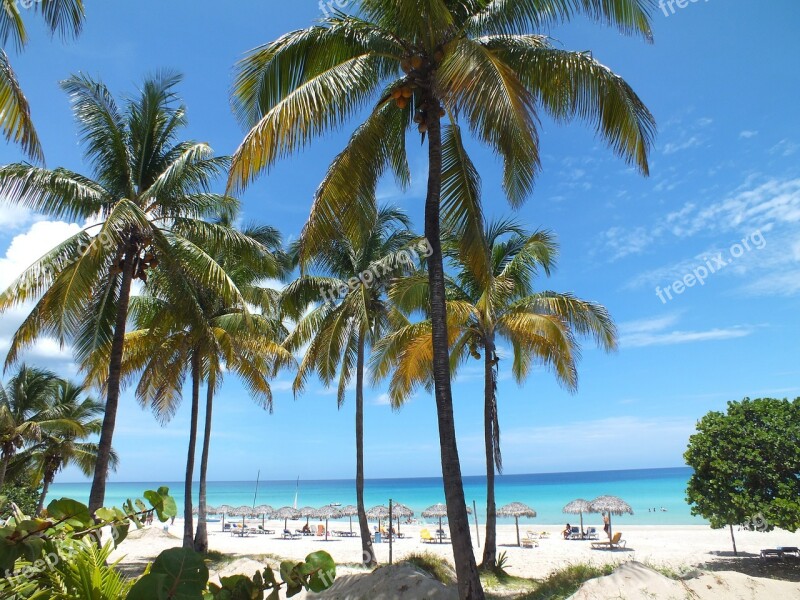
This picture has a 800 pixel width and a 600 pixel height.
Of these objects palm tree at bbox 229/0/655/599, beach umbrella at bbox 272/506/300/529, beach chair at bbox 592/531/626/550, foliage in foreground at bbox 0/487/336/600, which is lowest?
beach chair at bbox 592/531/626/550

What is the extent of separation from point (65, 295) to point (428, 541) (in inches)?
935

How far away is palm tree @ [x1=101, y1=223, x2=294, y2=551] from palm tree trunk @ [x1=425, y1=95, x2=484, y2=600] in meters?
7.27

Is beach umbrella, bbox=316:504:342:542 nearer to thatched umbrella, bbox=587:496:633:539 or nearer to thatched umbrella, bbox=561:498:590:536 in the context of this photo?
thatched umbrella, bbox=561:498:590:536

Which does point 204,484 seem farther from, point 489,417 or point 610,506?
point 610,506

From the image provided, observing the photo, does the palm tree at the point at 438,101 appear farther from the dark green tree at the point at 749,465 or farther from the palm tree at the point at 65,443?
the palm tree at the point at 65,443

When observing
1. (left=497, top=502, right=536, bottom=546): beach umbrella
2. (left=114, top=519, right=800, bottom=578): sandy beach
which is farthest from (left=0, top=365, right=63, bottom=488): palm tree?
(left=497, top=502, right=536, bottom=546): beach umbrella

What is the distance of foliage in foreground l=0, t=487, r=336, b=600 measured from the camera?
4.11 ft

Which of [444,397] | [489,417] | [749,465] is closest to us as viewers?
[444,397]

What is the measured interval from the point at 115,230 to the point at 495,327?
31.1 ft

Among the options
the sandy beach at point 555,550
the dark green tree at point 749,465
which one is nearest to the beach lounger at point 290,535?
the sandy beach at point 555,550

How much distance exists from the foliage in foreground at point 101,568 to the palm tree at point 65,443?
26390 millimetres

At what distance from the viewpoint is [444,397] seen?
820 centimetres

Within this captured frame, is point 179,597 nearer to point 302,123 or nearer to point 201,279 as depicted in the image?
point 302,123

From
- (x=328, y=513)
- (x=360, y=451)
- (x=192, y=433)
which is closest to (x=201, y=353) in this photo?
(x=192, y=433)
